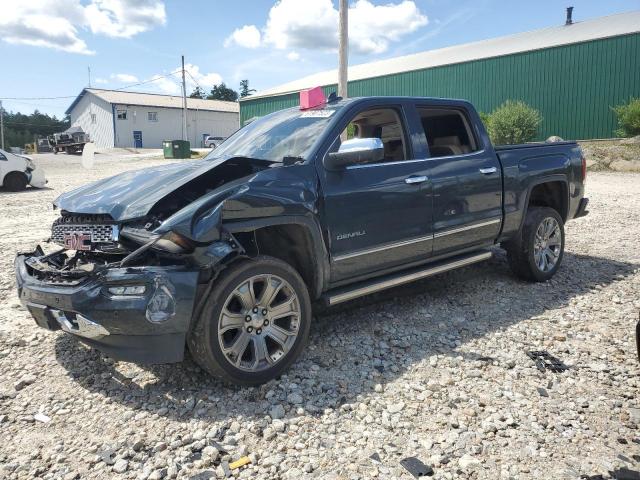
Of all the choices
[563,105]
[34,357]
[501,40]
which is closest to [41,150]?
[501,40]

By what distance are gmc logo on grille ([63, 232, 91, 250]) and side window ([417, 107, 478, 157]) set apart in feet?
10.2

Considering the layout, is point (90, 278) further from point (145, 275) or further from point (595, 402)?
point (595, 402)

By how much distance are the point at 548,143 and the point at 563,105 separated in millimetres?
22474

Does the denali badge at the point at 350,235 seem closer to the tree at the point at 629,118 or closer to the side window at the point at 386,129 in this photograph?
the side window at the point at 386,129

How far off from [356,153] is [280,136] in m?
0.89

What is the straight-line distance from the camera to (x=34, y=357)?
3.86m

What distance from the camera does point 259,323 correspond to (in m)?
3.34

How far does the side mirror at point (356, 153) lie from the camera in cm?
364

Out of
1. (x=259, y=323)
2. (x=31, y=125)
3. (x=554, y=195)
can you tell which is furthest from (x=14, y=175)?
(x=31, y=125)

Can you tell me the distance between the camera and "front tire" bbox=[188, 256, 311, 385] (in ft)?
10.3

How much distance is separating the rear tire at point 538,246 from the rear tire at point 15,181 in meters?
14.8

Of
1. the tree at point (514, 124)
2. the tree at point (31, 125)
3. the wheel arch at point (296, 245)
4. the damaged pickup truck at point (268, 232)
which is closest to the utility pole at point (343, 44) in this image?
the damaged pickup truck at point (268, 232)

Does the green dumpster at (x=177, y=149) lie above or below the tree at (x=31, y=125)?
below

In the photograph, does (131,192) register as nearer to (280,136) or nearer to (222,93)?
(280,136)
